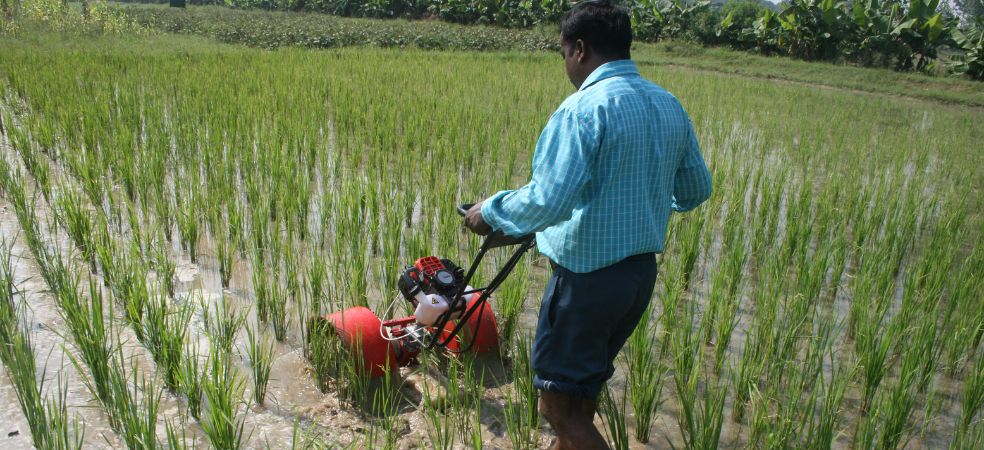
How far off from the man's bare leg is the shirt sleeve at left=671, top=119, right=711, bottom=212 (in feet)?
1.98

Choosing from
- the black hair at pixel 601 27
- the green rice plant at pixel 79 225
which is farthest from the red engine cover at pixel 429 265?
the green rice plant at pixel 79 225

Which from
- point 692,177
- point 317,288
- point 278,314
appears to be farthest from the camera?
point 317,288

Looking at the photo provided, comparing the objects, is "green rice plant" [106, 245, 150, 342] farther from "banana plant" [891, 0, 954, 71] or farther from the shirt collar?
"banana plant" [891, 0, 954, 71]

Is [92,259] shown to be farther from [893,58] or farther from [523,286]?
[893,58]

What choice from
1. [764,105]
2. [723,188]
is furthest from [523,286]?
[764,105]

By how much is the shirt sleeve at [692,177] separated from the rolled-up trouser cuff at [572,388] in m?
0.57

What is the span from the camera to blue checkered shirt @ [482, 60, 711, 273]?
1.46 m

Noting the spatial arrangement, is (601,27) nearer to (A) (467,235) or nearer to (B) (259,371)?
(B) (259,371)

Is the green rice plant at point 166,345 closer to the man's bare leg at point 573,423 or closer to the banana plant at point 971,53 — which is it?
the man's bare leg at point 573,423

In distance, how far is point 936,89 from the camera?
1114 centimetres

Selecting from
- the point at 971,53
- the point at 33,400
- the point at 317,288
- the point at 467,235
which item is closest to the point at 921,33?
the point at 971,53

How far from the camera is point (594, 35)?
5.11 ft

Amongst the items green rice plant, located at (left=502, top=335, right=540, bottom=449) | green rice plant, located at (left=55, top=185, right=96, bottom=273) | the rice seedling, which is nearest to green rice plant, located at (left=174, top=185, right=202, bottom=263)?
the rice seedling

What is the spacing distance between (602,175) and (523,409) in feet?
2.85
